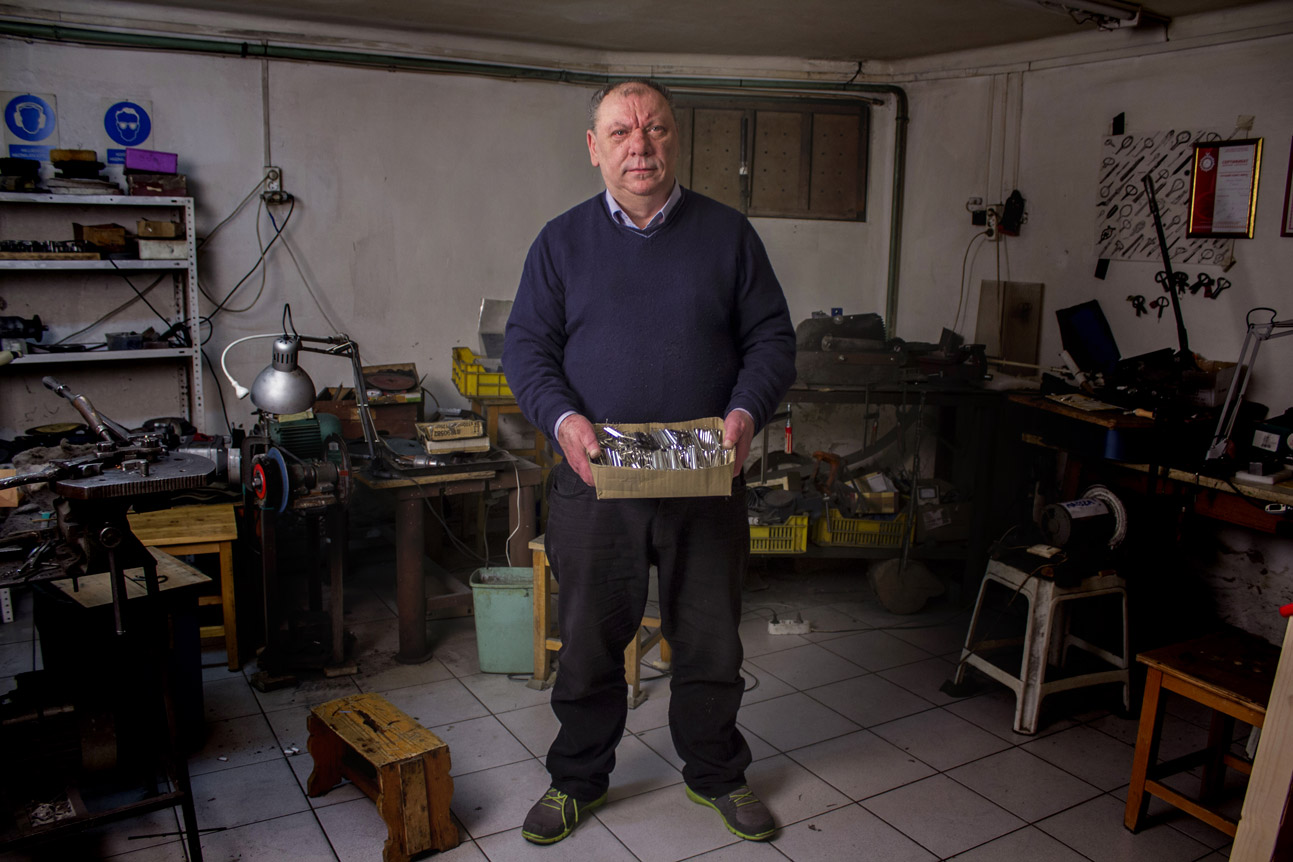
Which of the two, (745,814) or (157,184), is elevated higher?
(157,184)

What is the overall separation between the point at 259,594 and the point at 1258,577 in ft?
12.2

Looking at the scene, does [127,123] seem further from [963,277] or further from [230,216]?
[963,277]

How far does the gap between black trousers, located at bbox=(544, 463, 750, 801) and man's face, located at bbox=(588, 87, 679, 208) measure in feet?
2.13

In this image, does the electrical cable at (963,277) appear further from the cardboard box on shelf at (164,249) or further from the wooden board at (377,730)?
the cardboard box on shelf at (164,249)

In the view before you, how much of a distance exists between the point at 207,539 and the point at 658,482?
1.91m

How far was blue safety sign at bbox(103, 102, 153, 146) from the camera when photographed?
12.5 ft

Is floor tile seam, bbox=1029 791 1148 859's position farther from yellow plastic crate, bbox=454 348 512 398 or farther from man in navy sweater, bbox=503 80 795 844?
yellow plastic crate, bbox=454 348 512 398

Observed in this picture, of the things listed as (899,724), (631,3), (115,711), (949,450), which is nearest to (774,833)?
(899,724)

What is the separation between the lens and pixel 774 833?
2186 mm

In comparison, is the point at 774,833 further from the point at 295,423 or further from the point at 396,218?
the point at 396,218

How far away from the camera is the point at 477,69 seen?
14.4 ft

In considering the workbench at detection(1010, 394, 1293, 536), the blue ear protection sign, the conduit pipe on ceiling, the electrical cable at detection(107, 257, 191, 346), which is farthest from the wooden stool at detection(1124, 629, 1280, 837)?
the blue ear protection sign

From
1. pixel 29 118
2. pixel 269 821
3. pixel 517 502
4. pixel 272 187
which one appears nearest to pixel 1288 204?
pixel 517 502

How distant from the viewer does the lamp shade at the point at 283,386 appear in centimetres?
276
